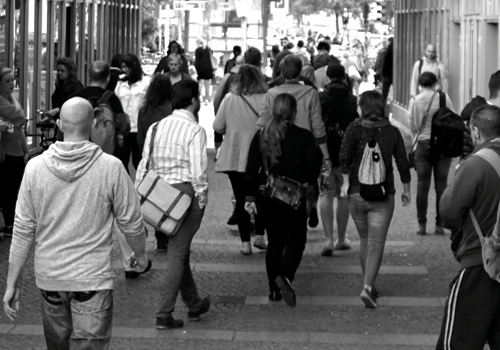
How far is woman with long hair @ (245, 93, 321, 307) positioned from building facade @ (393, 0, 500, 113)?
936 centimetres

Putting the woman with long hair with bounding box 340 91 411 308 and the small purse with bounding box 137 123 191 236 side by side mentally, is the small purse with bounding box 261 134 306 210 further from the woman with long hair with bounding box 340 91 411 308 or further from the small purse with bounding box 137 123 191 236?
the small purse with bounding box 137 123 191 236

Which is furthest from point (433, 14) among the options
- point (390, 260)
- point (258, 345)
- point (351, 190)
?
point (258, 345)

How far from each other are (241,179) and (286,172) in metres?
2.06

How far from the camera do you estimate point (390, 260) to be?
10.4 meters

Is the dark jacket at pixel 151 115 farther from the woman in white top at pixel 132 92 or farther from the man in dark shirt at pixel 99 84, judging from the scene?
the woman in white top at pixel 132 92

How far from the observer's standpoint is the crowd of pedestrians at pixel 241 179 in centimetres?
527

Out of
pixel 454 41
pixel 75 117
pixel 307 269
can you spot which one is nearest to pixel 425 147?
pixel 307 269

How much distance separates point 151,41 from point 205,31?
16763mm

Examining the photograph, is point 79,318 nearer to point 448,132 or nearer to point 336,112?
point 336,112

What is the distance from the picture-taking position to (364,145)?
847cm

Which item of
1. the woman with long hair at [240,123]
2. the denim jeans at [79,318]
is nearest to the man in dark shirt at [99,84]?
the woman with long hair at [240,123]

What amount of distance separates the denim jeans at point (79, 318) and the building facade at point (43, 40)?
9.43m

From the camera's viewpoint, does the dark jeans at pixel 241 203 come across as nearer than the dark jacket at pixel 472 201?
No

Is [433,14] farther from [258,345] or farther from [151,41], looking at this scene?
[151,41]
